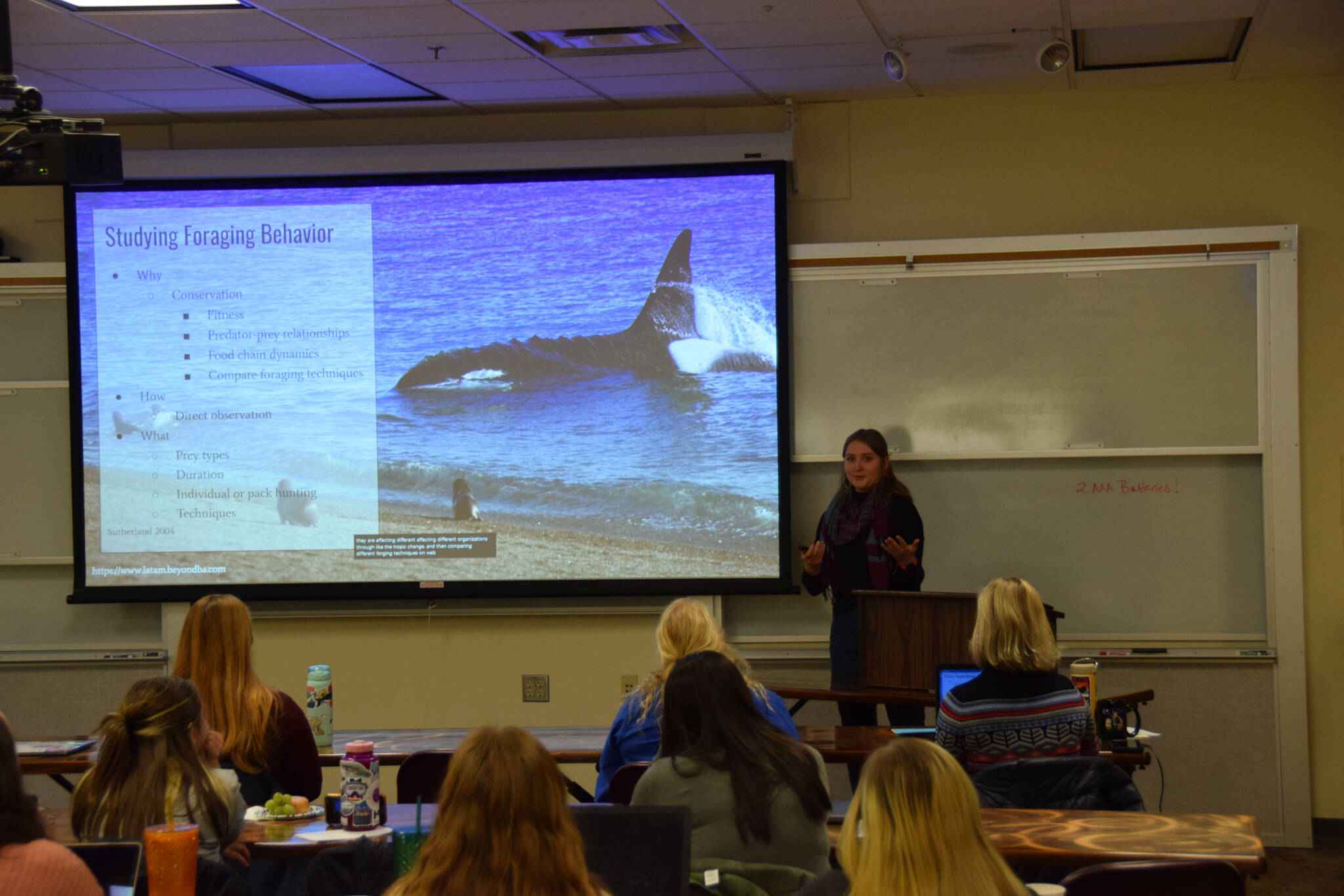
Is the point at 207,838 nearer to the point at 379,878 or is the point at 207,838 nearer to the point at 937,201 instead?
the point at 379,878

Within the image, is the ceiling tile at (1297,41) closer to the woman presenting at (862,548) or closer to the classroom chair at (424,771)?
the woman presenting at (862,548)

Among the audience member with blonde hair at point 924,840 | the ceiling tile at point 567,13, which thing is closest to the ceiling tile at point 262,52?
the ceiling tile at point 567,13

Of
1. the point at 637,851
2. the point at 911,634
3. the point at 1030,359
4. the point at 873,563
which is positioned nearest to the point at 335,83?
the point at 873,563

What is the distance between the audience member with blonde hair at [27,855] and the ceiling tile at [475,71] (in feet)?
11.5

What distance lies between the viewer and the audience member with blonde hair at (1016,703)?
2.95m

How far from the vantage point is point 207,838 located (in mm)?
2504

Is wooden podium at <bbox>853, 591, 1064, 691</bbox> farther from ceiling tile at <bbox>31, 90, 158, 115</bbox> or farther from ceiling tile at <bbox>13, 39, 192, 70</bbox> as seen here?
ceiling tile at <bbox>31, 90, 158, 115</bbox>

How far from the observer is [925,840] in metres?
1.70

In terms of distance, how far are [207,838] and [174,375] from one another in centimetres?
349

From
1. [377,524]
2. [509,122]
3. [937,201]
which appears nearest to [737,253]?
[937,201]

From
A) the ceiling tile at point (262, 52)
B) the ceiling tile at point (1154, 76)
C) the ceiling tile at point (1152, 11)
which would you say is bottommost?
the ceiling tile at point (1152, 11)

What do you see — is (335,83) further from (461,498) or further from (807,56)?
(807,56)

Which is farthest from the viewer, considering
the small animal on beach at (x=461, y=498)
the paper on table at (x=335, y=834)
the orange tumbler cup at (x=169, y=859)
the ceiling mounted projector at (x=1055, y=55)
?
the small animal on beach at (x=461, y=498)

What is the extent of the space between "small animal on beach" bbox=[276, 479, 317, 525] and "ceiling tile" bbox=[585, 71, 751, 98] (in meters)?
2.23
